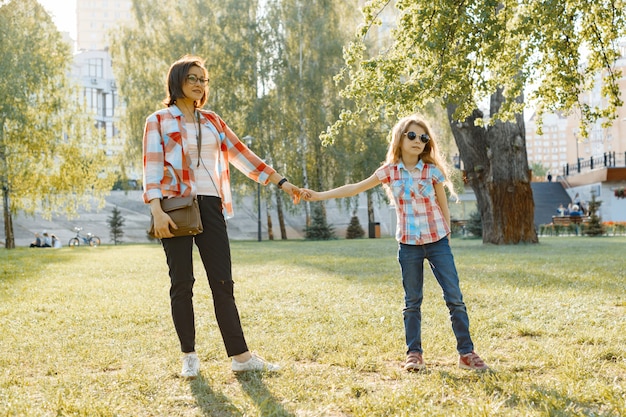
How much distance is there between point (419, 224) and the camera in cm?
441

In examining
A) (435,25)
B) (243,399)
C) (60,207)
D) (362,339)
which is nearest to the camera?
(243,399)

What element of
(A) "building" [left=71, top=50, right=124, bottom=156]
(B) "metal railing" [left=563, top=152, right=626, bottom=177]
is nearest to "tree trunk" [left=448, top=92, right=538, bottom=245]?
(B) "metal railing" [left=563, top=152, right=626, bottom=177]

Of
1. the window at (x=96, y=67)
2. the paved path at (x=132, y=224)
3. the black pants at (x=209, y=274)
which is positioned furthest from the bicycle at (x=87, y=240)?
the window at (x=96, y=67)

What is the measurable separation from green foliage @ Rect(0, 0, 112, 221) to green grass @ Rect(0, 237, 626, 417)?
63.3 ft

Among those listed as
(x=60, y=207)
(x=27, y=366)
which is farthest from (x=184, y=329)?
(x=60, y=207)

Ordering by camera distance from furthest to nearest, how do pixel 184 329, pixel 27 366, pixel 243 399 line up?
pixel 27 366
pixel 184 329
pixel 243 399

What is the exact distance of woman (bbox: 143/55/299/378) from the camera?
4.21 metres

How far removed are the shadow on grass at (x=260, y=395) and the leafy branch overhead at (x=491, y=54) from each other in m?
3.89

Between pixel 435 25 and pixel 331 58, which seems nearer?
pixel 435 25

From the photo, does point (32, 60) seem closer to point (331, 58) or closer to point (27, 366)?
point (331, 58)

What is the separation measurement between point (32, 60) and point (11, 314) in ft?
73.9

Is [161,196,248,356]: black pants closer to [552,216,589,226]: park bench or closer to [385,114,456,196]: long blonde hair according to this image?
[385,114,456,196]: long blonde hair

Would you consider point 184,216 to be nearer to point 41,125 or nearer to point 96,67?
point 41,125

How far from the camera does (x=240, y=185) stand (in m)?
33.3
